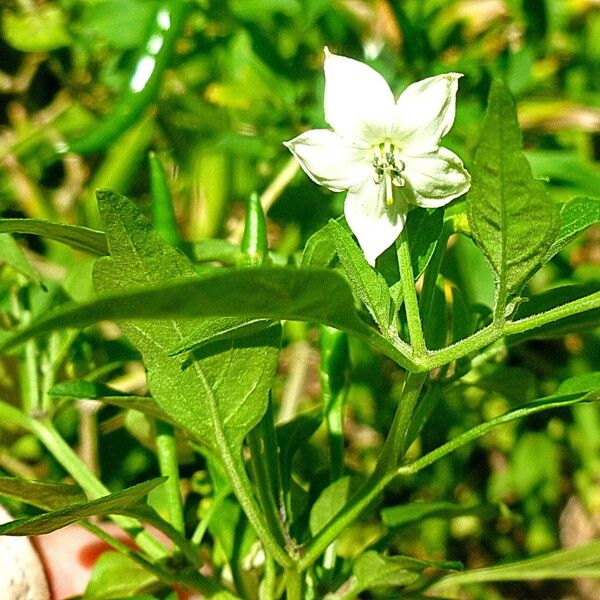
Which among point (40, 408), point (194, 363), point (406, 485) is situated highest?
point (194, 363)

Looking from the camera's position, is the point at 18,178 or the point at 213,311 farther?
the point at 18,178

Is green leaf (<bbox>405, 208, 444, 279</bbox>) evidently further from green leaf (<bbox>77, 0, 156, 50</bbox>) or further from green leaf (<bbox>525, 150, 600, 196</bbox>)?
green leaf (<bbox>77, 0, 156, 50</bbox>)

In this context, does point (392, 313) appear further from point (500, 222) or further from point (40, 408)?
point (40, 408)

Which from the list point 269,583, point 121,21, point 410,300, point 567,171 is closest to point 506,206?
point 410,300

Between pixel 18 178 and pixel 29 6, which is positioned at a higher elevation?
pixel 29 6

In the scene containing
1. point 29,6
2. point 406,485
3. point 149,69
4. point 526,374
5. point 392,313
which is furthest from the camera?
point 29,6

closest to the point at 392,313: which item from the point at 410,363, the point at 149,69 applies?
the point at 410,363

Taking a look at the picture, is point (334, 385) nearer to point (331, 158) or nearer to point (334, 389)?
point (334, 389)

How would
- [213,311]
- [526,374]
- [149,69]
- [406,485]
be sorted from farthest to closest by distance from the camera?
[406,485], [149,69], [526,374], [213,311]

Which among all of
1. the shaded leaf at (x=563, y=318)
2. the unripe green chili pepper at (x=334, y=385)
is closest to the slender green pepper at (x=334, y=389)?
the unripe green chili pepper at (x=334, y=385)
